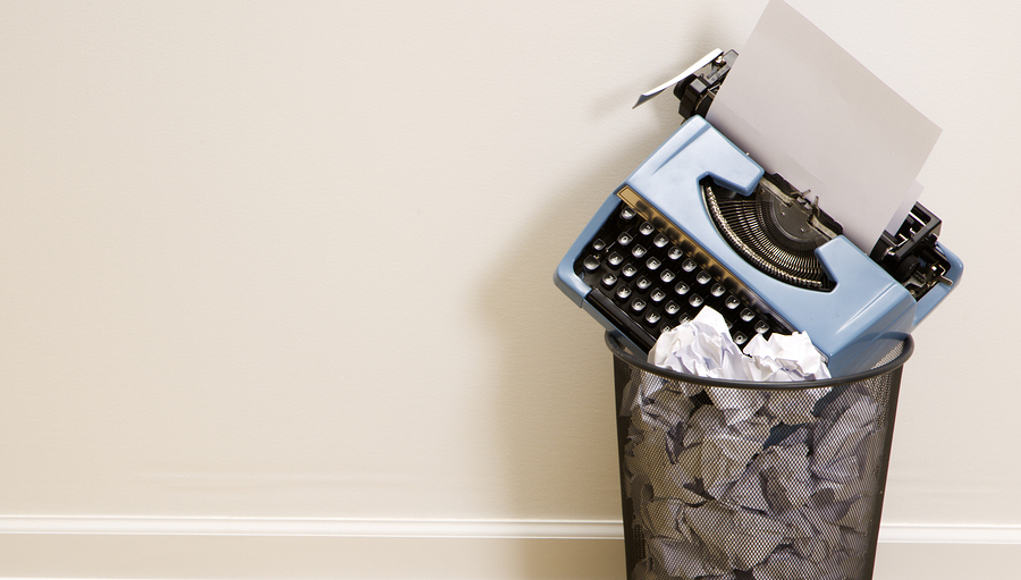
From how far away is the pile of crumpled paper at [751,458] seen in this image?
80cm

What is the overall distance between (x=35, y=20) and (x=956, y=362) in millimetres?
1290

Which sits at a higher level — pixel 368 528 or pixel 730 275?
pixel 730 275

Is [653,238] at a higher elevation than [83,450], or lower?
higher

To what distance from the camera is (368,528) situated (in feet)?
4.09

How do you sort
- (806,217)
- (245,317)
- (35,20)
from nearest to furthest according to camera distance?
(806,217)
(35,20)
(245,317)

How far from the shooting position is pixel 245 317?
117cm

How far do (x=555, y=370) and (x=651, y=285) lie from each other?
29 centimetres

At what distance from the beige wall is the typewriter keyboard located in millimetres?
168

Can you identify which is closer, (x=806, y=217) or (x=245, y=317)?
(x=806, y=217)

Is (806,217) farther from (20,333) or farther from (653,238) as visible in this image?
(20,333)

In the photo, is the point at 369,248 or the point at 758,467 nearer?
the point at 758,467

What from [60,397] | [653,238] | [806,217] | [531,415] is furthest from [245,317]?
[806,217]

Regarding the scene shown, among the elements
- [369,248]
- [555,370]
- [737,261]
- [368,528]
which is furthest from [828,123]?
[368,528]

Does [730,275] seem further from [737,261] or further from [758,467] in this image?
[758,467]
